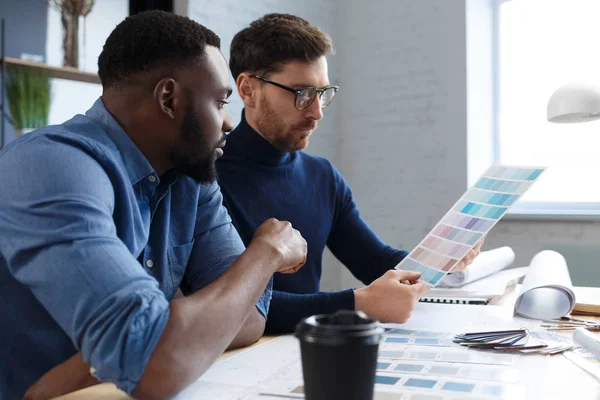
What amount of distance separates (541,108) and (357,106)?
1089mm

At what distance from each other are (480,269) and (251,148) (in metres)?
0.75

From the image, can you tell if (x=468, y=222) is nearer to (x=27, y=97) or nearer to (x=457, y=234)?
(x=457, y=234)

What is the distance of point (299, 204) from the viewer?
6.20 feet

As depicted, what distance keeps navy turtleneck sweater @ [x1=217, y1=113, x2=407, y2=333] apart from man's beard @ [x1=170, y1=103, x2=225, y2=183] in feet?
1.91

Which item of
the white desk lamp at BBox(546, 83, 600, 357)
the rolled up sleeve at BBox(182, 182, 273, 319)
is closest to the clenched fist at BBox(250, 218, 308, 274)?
the rolled up sleeve at BBox(182, 182, 273, 319)

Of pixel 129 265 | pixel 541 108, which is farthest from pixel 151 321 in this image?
pixel 541 108

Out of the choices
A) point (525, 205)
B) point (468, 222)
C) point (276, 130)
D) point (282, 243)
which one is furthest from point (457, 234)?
point (525, 205)

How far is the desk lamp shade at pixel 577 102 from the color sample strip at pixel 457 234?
0.56 meters

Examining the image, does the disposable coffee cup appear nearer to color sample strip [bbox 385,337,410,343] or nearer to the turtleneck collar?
color sample strip [bbox 385,337,410,343]

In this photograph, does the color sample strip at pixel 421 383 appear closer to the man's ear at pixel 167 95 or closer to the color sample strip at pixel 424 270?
the color sample strip at pixel 424 270

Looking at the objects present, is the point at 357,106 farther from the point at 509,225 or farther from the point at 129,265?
the point at 129,265

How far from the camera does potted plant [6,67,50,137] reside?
94.1 inches

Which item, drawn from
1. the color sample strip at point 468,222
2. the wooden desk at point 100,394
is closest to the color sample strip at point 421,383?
the wooden desk at point 100,394

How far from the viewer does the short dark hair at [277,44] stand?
1.81 metres
